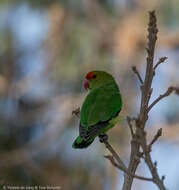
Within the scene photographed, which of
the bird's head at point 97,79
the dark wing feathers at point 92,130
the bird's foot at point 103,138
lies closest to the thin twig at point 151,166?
the bird's foot at point 103,138

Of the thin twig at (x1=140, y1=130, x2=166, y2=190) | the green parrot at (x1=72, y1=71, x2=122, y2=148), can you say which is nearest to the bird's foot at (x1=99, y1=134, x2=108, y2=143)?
the green parrot at (x1=72, y1=71, x2=122, y2=148)

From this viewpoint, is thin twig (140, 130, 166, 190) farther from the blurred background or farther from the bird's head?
the blurred background

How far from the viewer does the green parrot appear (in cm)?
318

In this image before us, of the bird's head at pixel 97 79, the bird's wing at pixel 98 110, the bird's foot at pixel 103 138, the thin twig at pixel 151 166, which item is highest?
the bird's head at pixel 97 79

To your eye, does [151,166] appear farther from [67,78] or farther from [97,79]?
[67,78]

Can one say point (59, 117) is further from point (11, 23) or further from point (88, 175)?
point (11, 23)

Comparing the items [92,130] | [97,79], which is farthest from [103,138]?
[97,79]

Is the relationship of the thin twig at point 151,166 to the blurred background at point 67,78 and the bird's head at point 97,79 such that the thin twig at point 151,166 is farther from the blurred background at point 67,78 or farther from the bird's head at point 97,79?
the blurred background at point 67,78

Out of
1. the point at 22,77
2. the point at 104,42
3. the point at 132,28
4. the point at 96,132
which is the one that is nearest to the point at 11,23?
the point at 22,77

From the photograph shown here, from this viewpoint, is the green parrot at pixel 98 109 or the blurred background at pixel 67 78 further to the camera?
the blurred background at pixel 67 78

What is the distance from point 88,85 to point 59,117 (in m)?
3.70

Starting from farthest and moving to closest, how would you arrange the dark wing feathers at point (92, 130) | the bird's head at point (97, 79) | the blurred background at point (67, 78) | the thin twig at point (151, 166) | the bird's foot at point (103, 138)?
the blurred background at point (67, 78)
the bird's head at point (97, 79)
the dark wing feathers at point (92, 130)
the bird's foot at point (103, 138)
the thin twig at point (151, 166)

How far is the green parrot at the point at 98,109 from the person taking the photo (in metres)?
3.18

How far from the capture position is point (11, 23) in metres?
9.01
